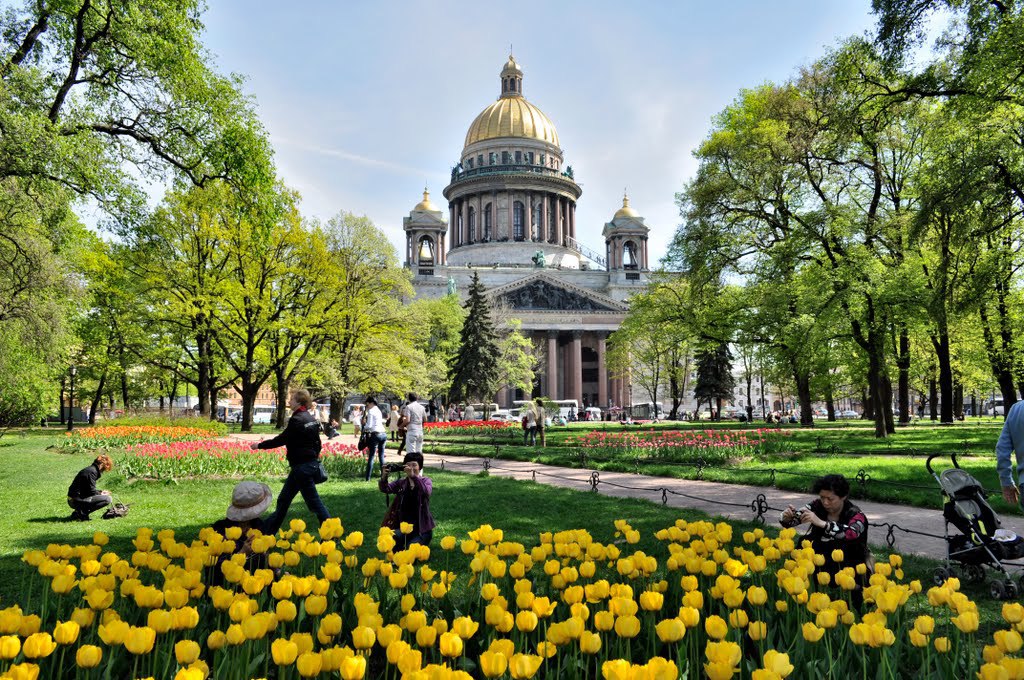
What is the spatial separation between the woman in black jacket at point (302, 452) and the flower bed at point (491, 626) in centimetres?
318

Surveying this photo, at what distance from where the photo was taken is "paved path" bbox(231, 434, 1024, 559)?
7.84 m

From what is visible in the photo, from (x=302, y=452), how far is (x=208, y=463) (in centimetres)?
699

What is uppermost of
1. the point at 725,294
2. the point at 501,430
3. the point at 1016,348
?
the point at 725,294

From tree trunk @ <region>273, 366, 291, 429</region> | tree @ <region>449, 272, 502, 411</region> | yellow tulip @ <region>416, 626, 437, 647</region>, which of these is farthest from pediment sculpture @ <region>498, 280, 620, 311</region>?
yellow tulip @ <region>416, 626, 437, 647</region>

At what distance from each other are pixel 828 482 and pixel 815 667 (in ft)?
8.43

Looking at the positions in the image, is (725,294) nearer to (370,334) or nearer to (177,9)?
(370,334)

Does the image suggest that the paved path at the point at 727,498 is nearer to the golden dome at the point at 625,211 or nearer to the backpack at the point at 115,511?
the backpack at the point at 115,511

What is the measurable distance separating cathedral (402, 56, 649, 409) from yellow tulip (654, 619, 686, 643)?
195ft

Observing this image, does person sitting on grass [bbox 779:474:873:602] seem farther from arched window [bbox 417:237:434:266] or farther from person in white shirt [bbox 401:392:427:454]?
arched window [bbox 417:237:434:266]

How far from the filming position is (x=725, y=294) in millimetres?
30375

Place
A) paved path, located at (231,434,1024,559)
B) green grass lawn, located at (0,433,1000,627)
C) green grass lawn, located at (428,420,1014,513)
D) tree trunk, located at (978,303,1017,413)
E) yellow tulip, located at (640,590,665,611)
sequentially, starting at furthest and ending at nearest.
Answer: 1. tree trunk, located at (978,303,1017,413)
2. green grass lawn, located at (428,420,1014,513)
3. paved path, located at (231,434,1024,559)
4. green grass lawn, located at (0,433,1000,627)
5. yellow tulip, located at (640,590,665,611)

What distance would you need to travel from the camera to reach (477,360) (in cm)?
4772

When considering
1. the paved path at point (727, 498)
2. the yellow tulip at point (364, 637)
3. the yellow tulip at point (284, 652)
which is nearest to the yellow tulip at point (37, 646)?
the yellow tulip at point (284, 652)

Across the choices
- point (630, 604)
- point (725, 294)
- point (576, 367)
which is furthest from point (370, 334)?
point (576, 367)
